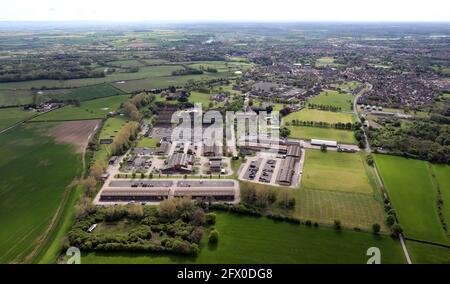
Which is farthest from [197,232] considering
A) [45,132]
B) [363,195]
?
[45,132]

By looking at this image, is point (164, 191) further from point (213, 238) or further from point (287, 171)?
point (287, 171)

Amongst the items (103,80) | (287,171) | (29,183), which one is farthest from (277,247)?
(103,80)

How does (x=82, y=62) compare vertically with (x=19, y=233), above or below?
above

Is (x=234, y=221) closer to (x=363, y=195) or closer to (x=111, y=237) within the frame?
(x=111, y=237)

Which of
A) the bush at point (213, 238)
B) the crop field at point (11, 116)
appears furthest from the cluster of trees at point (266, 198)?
the crop field at point (11, 116)

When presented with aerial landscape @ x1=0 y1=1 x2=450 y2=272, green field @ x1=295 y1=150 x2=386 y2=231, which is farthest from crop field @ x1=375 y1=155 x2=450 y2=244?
green field @ x1=295 y1=150 x2=386 y2=231

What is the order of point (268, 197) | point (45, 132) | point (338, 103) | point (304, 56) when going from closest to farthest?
1. point (268, 197)
2. point (45, 132)
3. point (338, 103)
4. point (304, 56)

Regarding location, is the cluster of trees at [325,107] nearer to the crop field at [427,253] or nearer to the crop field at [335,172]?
the crop field at [335,172]

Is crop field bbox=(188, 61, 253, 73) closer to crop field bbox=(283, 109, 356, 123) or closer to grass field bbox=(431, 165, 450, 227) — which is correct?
crop field bbox=(283, 109, 356, 123)
